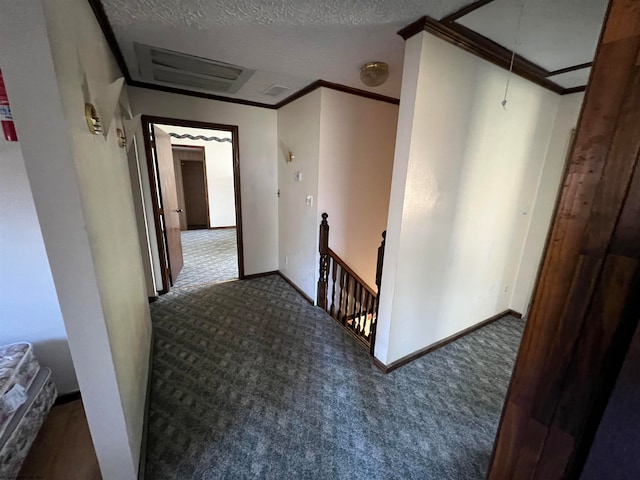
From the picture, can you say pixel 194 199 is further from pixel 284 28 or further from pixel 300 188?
pixel 284 28

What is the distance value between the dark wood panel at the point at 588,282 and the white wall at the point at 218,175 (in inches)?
248

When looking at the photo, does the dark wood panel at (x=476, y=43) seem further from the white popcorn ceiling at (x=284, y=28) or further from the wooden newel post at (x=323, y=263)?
the wooden newel post at (x=323, y=263)

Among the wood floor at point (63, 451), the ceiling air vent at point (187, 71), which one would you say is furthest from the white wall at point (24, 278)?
the ceiling air vent at point (187, 71)

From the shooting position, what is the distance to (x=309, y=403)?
5.50 ft

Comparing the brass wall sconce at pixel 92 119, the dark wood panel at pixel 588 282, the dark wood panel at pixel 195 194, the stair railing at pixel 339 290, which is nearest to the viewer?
the dark wood panel at pixel 588 282

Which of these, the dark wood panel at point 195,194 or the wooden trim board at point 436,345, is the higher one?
the dark wood panel at point 195,194

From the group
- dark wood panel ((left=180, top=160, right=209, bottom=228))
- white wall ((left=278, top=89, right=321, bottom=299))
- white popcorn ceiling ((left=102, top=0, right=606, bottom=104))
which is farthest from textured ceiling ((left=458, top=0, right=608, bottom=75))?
dark wood panel ((left=180, top=160, right=209, bottom=228))

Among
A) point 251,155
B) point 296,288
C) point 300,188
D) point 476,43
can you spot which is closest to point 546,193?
point 476,43

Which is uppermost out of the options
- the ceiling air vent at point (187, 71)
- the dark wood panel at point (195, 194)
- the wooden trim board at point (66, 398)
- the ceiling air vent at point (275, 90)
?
the ceiling air vent at point (275, 90)

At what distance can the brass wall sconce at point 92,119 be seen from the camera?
1.01 meters

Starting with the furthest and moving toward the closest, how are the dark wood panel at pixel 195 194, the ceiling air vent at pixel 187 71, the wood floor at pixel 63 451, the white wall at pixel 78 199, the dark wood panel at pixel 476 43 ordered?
1. the dark wood panel at pixel 195 194
2. the ceiling air vent at pixel 187 71
3. the dark wood panel at pixel 476 43
4. the wood floor at pixel 63 451
5. the white wall at pixel 78 199

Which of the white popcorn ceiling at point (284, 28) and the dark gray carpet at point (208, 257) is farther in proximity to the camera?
the dark gray carpet at point (208, 257)

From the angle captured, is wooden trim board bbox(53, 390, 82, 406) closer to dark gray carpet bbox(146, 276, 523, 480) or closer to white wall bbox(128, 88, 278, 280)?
dark gray carpet bbox(146, 276, 523, 480)

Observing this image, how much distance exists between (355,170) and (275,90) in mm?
1180
